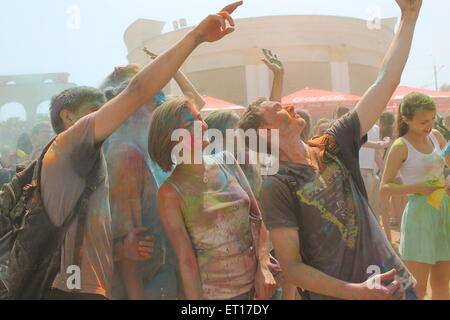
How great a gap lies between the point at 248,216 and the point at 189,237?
0.30m

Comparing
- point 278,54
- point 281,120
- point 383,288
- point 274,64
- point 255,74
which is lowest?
point 383,288

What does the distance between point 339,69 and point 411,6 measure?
22.1 metres

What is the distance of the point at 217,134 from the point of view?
9.59 ft

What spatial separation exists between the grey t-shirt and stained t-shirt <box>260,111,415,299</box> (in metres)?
0.69

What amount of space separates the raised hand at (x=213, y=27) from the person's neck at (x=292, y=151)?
1.83 feet

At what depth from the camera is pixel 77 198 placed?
6.01 ft

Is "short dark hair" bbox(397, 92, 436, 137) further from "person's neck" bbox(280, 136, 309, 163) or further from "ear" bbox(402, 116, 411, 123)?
"person's neck" bbox(280, 136, 309, 163)

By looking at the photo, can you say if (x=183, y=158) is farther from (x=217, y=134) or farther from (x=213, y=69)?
(x=213, y=69)

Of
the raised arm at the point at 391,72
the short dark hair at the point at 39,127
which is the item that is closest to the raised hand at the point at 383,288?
the raised arm at the point at 391,72

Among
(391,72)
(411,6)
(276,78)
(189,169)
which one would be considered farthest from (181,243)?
(276,78)

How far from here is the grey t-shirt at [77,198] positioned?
176cm

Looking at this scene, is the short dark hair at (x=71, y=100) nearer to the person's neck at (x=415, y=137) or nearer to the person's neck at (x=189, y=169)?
the person's neck at (x=189, y=169)

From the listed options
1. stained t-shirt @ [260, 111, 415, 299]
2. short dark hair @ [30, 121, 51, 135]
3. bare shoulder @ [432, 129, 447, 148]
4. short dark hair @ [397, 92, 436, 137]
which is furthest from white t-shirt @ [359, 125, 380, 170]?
stained t-shirt @ [260, 111, 415, 299]

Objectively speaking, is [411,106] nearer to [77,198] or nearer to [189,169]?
[189,169]
